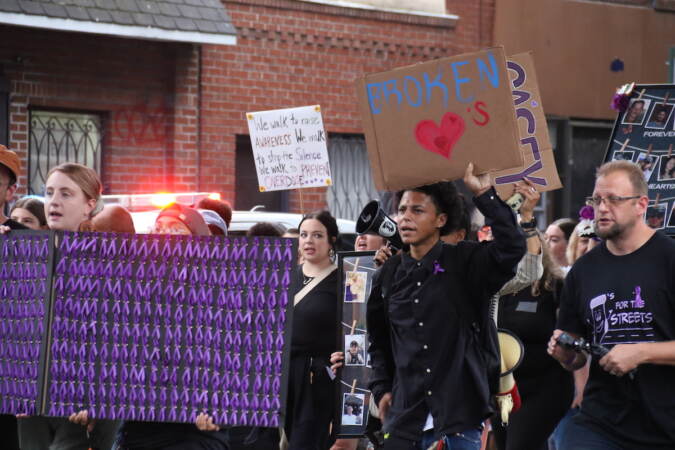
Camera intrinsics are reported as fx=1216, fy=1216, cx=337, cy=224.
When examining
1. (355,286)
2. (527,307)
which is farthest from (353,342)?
(527,307)

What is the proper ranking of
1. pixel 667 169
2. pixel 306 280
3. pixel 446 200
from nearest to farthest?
pixel 446 200
pixel 667 169
pixel 306 280

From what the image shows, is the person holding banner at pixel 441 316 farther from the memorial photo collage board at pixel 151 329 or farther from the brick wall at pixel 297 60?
the brick wall at pixel 297 60

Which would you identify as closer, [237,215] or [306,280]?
[306,280]

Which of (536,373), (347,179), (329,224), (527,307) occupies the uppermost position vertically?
(347,179)

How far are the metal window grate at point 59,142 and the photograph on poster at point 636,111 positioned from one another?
874 centimetres

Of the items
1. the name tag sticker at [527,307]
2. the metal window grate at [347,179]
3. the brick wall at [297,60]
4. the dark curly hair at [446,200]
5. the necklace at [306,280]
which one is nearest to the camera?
the dark curly hair at [446,200]

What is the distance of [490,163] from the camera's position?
211 inches

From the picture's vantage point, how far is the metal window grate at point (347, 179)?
658 inches

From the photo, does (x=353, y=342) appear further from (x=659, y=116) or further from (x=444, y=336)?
(x=659, y=116)

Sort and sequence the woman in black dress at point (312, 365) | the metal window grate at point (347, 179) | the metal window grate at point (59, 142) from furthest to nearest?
the metal window grate at point (347, 179) → the metal window grate at point (59, 142) → the woman in black dress at point (312, 365)

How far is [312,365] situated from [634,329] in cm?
301

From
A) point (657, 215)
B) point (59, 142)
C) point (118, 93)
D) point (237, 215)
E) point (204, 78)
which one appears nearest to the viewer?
point (657, 215)

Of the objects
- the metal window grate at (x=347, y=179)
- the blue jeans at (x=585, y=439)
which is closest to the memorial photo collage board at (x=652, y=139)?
the blue jeans at (x=585, y=439)

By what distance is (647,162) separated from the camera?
688 centimetres
